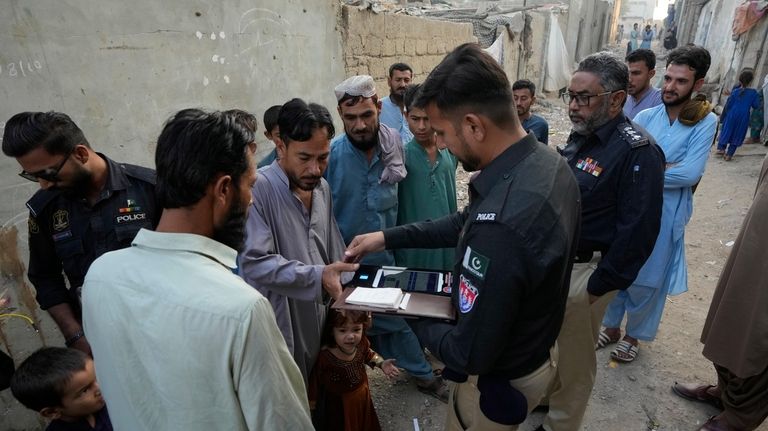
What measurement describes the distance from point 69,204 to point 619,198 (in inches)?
112

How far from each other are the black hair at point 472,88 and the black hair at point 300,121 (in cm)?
79

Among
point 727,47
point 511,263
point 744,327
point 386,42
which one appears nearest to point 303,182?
point 511,263

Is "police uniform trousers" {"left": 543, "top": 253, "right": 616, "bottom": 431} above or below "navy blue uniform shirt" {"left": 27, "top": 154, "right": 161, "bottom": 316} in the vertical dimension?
below

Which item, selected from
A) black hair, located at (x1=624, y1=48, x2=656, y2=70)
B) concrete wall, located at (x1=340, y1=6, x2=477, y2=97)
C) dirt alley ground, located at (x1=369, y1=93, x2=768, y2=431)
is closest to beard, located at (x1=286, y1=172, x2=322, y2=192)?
dirt alley ground, located at (x1=369, y1=93, x2=768, y2=431)

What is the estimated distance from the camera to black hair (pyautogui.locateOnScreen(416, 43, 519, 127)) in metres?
1.37

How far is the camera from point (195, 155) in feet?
3.62

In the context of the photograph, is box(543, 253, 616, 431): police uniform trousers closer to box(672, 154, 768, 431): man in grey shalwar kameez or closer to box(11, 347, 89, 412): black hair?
box(672, 154, 768, 431): man in grey shalwar kameez

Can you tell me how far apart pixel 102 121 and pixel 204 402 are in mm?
2469

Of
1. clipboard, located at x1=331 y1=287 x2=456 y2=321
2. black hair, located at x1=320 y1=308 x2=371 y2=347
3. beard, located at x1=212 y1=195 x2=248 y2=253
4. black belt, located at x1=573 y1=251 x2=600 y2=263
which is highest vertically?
beard, located at x1=212 y1=195 x2=248 y2=253

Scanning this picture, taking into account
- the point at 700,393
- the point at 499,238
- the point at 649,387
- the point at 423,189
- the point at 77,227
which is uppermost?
the point at 499,238

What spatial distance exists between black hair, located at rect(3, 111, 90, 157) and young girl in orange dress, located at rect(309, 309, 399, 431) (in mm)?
1583

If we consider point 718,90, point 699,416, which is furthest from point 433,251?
point 718,90

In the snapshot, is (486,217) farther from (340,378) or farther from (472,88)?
(340,378)

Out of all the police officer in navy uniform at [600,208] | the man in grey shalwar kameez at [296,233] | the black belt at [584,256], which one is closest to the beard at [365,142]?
the man in grey shalwar kameez at [296,233]
